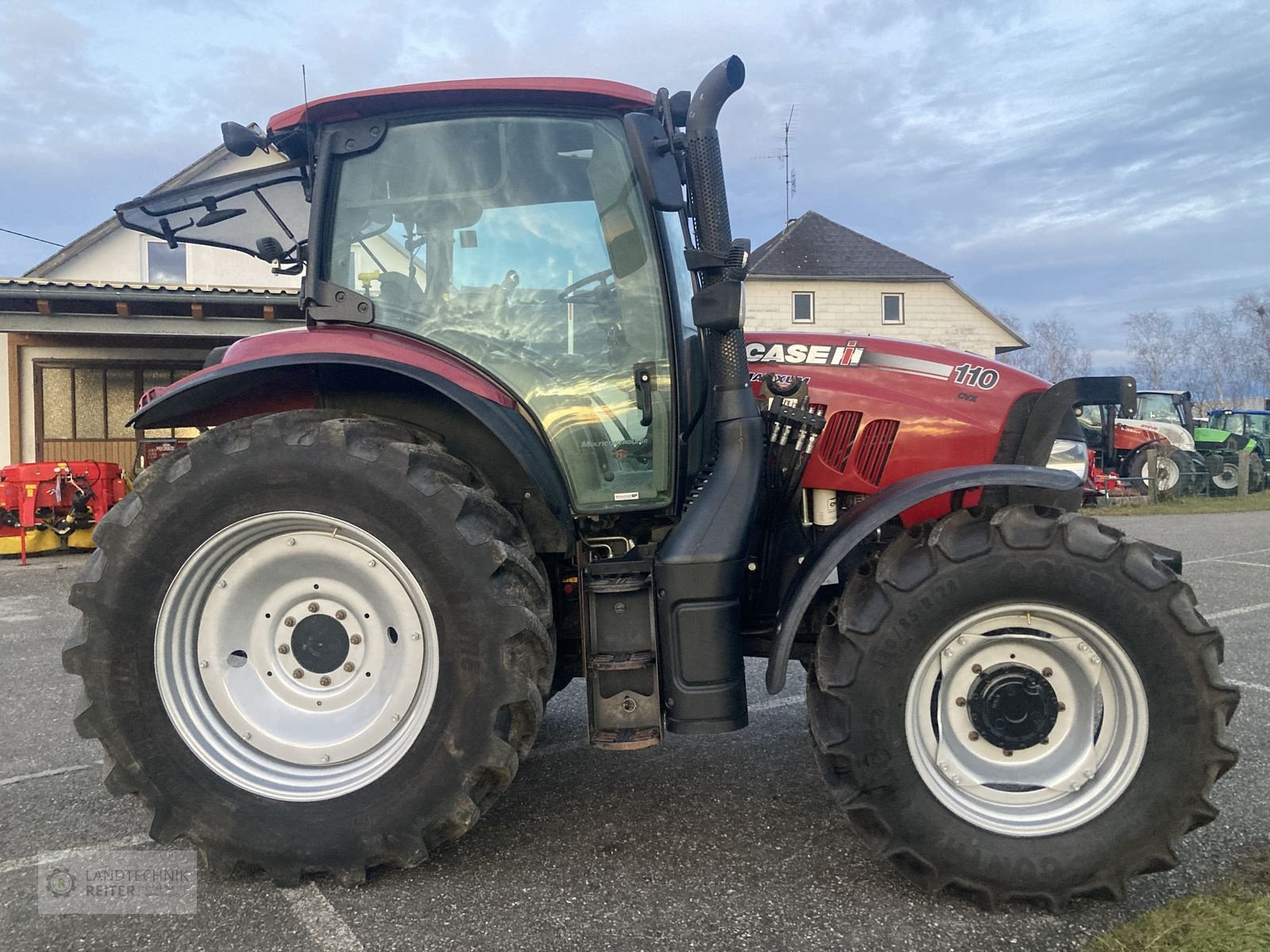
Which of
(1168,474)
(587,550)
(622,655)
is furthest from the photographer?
(1168,474)

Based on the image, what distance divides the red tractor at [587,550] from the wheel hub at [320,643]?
0.05 ft

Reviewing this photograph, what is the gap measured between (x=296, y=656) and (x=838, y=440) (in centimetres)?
181

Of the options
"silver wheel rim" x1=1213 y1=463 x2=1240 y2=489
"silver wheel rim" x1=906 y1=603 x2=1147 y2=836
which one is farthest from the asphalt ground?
"silver wheel rim" x1=1213 y1=463 x2=1240 y2=489

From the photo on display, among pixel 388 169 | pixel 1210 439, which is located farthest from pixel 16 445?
pixel 1210 439

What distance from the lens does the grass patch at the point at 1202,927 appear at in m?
1.89

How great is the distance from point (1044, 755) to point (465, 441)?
6.21 feet

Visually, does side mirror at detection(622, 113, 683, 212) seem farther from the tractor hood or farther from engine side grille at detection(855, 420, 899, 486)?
the tractor hood

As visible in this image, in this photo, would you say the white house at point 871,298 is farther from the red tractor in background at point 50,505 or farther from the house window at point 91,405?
the red tractor in background at point 50,505

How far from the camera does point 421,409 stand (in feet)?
8.84

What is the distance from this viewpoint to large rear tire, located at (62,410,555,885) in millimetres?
2277

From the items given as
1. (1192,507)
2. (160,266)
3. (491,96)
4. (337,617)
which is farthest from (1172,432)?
(160,266)

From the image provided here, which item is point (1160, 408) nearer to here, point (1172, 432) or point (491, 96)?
point (1172, 432)

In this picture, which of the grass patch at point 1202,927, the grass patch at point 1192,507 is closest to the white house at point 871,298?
the grass patch at point 1192,507

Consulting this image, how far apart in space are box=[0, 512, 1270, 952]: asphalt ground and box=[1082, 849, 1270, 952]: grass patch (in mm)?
79
